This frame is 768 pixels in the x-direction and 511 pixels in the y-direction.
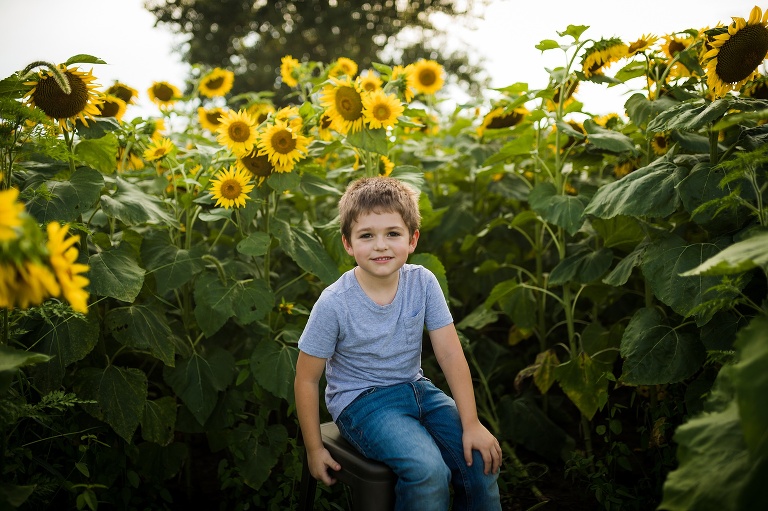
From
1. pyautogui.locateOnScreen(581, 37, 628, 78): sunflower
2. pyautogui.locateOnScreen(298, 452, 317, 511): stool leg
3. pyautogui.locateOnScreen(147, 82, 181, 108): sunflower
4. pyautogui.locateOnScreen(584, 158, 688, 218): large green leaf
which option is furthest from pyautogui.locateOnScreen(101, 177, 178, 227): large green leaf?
pyautogui.locateOnScreen(581, 37, 628, 78): sunflower

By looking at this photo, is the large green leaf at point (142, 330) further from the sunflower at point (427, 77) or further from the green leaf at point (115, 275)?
the sunflower at point (427, 77)

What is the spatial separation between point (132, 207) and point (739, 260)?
197 centimetres

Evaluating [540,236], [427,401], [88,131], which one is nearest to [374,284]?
[427,401]

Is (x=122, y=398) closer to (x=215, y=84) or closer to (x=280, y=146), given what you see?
(x=280, y=146)

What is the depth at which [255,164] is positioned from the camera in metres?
2.69

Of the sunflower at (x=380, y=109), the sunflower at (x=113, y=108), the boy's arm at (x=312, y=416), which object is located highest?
the sunflower at (x=113, y=108)

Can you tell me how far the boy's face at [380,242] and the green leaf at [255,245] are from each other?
0.57 meters

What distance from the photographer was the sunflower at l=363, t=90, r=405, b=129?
9.08 feet

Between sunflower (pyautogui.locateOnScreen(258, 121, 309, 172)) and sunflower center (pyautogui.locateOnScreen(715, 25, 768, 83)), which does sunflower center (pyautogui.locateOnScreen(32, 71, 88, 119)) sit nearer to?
sunflower (pyautogui.locateOnScreen(258, 121, 309, 172))

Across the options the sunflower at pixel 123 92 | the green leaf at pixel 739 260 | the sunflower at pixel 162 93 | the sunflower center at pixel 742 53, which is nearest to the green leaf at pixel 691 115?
the sunflower center at pixel 742 53

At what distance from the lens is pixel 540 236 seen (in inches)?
133

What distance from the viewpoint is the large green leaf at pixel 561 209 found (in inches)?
110

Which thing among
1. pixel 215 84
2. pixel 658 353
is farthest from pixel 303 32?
pixel 658 353

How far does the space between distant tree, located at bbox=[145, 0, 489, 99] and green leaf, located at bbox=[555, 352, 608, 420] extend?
33.8 feet
